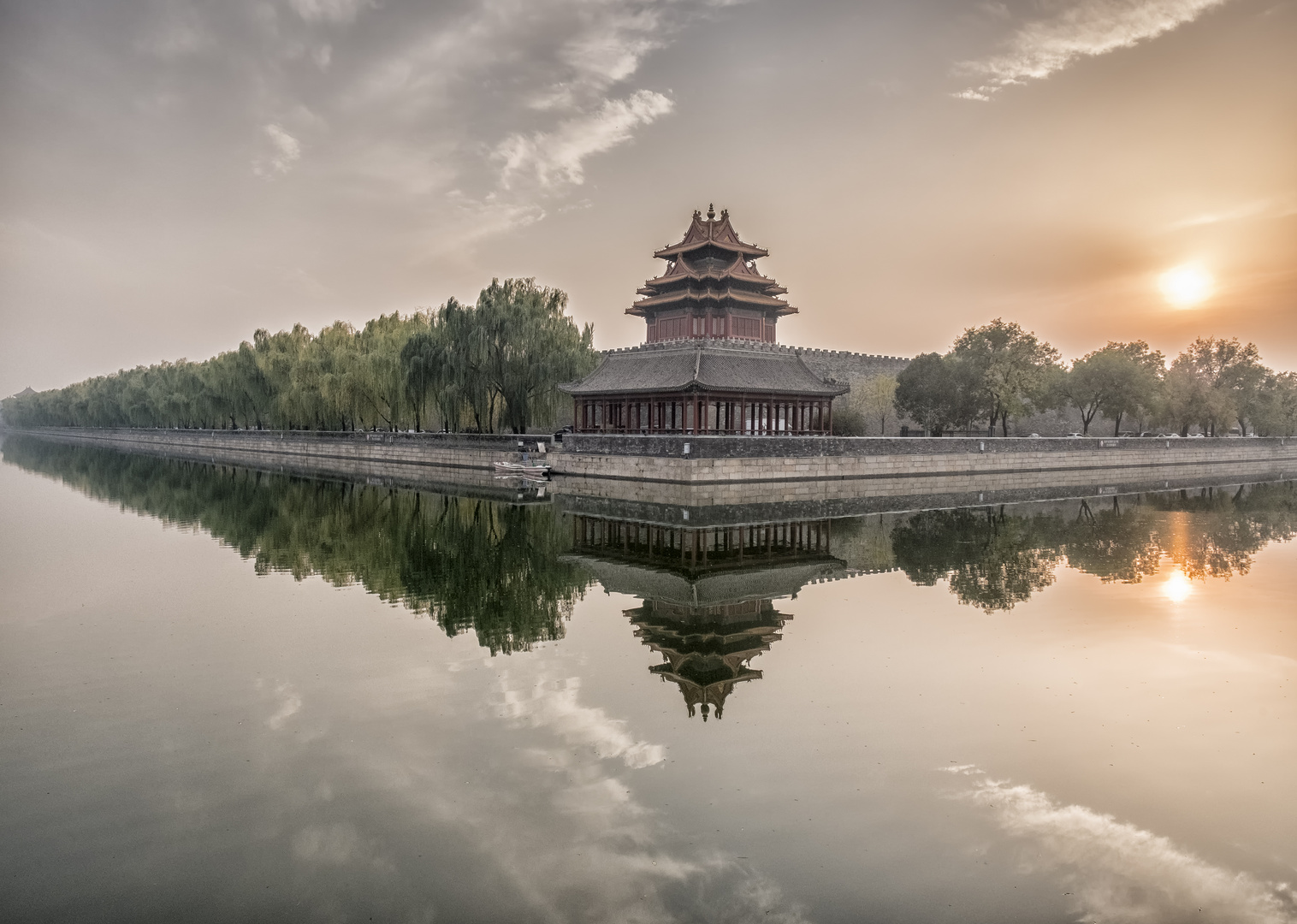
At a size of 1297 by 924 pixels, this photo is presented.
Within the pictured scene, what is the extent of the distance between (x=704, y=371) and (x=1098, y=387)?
2713 cm

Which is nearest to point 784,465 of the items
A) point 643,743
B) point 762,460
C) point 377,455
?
point 762,460

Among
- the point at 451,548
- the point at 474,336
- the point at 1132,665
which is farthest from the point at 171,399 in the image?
the point at 1132,665

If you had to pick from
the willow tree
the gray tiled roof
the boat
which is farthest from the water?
the willow tree

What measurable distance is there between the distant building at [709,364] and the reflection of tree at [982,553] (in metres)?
12.2

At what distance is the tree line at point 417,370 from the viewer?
3403cm

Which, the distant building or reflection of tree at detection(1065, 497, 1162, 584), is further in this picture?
the distant building

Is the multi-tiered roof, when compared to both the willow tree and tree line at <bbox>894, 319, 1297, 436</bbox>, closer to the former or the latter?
the willow tree

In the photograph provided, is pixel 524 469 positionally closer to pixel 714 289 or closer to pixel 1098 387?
pixel 714 289

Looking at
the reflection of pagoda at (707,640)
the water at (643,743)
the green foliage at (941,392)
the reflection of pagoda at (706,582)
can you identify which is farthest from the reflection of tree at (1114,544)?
the green foliage at (941,392)

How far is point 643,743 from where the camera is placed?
6.21 metres

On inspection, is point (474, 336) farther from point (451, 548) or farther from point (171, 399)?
point (171, 399)

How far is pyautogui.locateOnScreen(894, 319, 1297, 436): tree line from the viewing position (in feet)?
130

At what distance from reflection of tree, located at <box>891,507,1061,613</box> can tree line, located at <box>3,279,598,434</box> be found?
18932 millimetres

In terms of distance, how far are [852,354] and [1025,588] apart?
3725 centimetres
